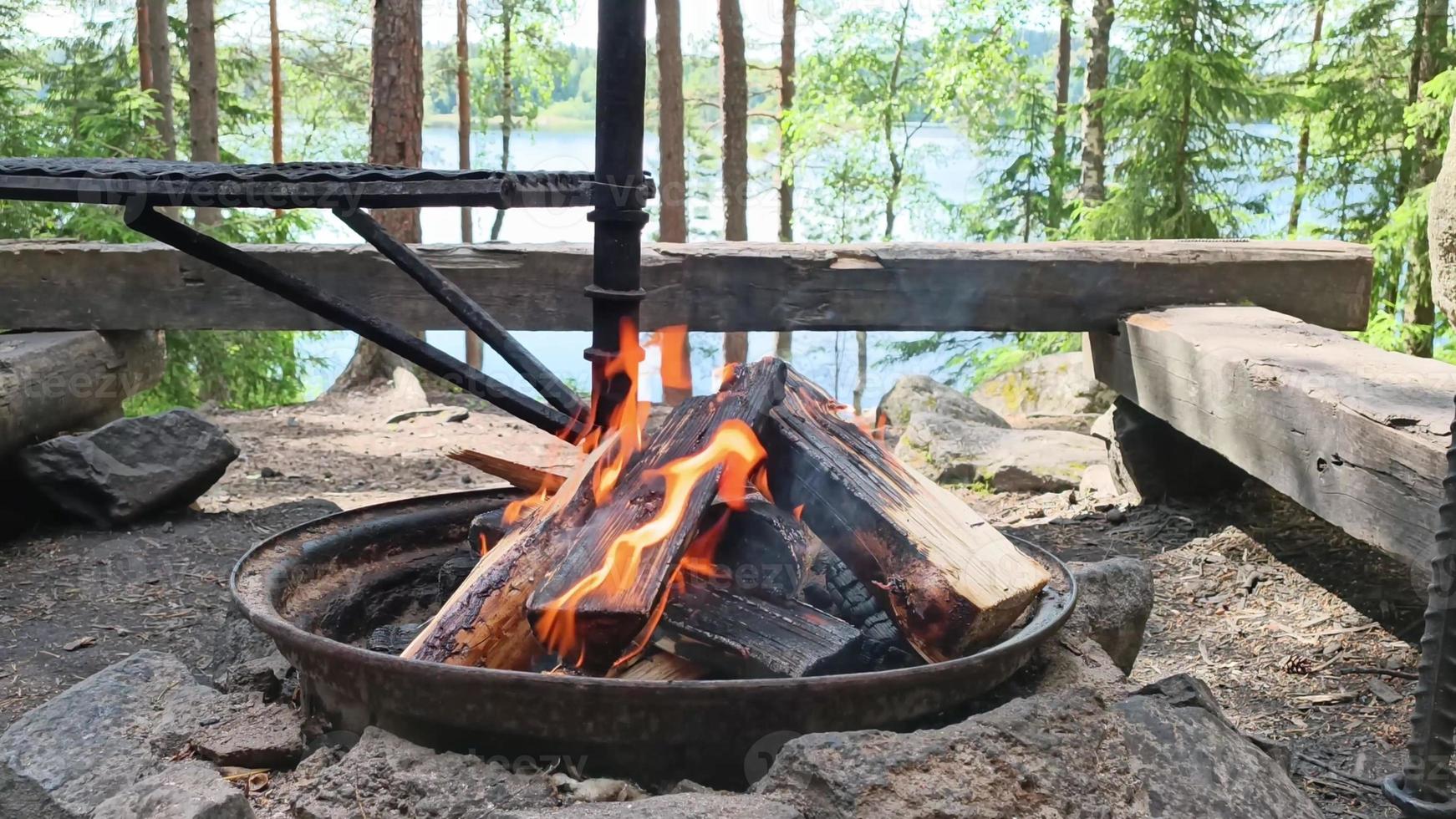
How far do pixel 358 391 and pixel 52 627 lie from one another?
16.8 feet

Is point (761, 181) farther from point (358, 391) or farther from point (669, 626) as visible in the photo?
point (669, 626)

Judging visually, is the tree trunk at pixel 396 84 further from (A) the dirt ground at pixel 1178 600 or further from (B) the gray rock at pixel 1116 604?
(B) the gray rock at pixel 1116 604

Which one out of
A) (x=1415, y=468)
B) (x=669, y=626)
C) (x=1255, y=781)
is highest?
(x=1415, y=468)

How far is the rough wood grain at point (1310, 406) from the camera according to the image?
2.64 meters

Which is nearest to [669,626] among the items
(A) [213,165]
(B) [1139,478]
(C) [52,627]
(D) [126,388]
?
(A) [213,165]

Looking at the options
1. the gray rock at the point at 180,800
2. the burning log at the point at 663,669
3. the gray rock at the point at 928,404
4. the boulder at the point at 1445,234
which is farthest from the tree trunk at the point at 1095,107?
the gray rock at the point at 180,800

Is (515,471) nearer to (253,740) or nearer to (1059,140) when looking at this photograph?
(253,740)

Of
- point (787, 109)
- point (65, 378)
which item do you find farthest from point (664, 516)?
point (787, 109)

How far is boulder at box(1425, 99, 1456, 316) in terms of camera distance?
506cm

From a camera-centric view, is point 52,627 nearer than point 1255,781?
No

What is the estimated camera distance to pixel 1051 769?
5.99 feet

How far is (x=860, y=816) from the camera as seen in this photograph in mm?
1677

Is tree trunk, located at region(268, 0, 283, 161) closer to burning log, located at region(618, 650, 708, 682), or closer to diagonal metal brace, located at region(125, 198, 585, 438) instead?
diagonal metal brace, located at region(125, 198, 585, 438)

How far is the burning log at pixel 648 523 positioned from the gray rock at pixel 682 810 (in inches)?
13.5
